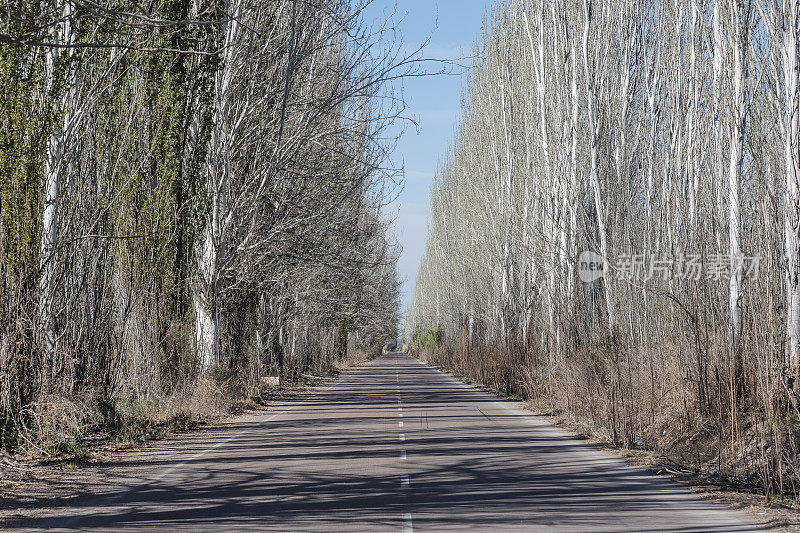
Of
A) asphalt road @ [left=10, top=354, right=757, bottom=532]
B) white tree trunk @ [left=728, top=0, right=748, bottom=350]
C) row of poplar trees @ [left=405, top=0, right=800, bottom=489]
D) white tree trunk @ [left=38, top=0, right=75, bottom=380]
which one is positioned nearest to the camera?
asphalt road @ [left=10, top=354, right=757, bottom=532]

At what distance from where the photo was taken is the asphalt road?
8.50 metres

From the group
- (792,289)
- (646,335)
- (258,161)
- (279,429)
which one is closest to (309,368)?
(258,161)

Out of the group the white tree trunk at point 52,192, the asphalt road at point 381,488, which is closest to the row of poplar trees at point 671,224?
the asphalt road at point 381,488

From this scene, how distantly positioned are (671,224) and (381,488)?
23.0ft

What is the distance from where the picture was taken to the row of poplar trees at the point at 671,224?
11406 mm

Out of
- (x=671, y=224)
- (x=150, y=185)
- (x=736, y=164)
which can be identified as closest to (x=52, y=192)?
(x=150, y=185)

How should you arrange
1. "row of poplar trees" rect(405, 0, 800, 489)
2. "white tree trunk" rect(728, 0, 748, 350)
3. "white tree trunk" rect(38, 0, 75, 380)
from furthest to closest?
"white tree trunk" rect(38, 0, 75, 380), "white tree trunk" rect(728, 0, 748, 350), "row of poplar trees" rect(405, 0, 800, 489)

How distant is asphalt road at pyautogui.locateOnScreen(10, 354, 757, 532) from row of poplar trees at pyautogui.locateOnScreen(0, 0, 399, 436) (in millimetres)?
2517

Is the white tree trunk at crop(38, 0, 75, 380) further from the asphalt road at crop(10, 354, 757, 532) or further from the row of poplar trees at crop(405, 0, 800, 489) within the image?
the row of poplar trees at crop(405, 0, 800, 489)

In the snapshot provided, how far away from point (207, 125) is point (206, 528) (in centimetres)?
1535

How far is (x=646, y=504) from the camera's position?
970cm

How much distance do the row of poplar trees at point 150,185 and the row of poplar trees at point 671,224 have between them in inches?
225

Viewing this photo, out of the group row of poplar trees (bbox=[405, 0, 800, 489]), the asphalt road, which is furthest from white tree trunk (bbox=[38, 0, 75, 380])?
row of poplar trees (bbox=[405, 0, 800, 489])

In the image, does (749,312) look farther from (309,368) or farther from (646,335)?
(309,368)
